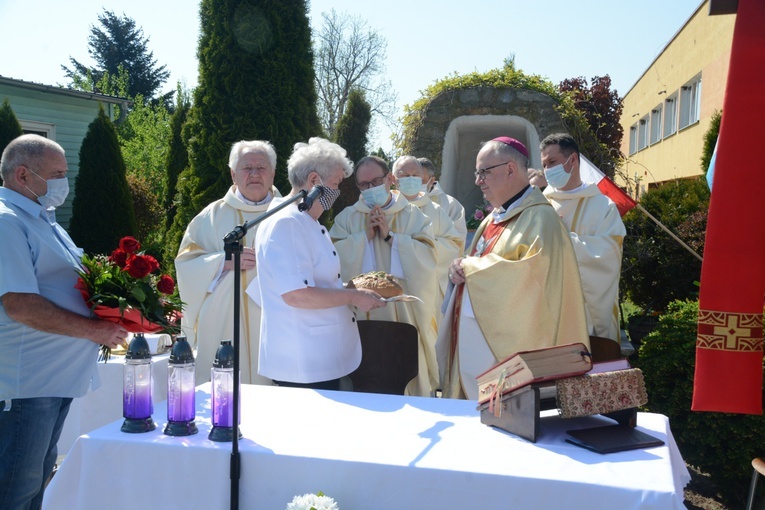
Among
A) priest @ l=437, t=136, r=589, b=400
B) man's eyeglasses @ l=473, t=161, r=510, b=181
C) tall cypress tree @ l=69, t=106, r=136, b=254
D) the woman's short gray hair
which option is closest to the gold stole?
priest @ l=437, t=136, r=589, b=400

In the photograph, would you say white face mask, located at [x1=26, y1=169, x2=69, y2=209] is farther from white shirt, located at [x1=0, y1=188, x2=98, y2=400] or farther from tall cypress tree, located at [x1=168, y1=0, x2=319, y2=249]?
tall cypress tree, located at [x1=168, y1=0, x2=319, y2=249]

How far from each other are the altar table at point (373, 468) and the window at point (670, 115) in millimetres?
21461

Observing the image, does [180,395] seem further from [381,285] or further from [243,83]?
[243,83]

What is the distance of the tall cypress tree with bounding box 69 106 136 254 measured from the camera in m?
14.1

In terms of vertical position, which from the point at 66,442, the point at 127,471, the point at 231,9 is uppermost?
the point at 231,9

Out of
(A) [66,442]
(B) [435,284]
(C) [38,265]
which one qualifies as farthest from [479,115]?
(C) [38,265]

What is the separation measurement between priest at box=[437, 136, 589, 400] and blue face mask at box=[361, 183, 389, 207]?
1.25 meters

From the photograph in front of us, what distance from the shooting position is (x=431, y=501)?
2092 mm

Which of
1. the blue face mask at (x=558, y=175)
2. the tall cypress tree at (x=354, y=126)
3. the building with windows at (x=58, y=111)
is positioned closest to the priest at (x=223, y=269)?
the blue face mask at (x=558, y=175)

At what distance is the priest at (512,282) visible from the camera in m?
3.58

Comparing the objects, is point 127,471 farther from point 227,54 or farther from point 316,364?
point 227,54

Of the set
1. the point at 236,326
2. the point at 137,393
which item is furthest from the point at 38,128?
the point at 236,326

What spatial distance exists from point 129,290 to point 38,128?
13710 mm

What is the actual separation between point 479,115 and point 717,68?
9.16 metres
